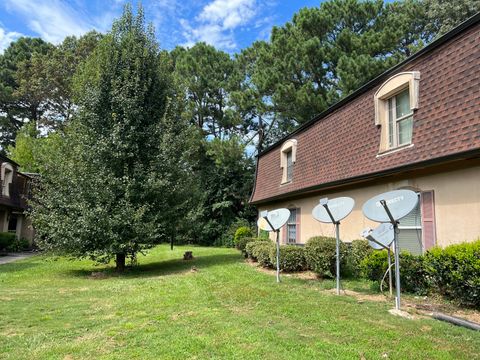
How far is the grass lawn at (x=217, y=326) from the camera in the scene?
12.1 ft

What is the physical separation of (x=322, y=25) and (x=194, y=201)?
16.9 metres

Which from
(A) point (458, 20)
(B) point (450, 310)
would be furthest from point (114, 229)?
(A) point (458, 20)

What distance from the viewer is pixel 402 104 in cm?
812

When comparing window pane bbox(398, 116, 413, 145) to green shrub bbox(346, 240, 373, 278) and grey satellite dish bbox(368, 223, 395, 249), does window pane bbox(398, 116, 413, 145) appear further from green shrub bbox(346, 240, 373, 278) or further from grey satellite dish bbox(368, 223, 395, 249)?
green shrub bbox(346, 240, 373, 278)

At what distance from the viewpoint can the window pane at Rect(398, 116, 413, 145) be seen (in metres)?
7.73

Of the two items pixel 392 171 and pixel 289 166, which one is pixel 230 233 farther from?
pixel 392 171

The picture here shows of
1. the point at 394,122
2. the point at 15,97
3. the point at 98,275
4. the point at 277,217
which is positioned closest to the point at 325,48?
the point at 394,122

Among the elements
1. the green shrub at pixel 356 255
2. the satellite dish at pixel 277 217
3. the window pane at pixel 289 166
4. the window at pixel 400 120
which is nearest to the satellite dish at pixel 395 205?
the green shrub at pixel 356 255

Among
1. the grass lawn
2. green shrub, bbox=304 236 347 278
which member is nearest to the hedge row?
green shrub, bbox=304 236 347 278

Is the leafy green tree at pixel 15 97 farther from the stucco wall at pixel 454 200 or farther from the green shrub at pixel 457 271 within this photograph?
the green shrub at pixel 457 271

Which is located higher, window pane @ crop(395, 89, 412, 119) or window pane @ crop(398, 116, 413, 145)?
window pane @ crop(395, 89, 412, 119)

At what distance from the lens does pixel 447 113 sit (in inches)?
257

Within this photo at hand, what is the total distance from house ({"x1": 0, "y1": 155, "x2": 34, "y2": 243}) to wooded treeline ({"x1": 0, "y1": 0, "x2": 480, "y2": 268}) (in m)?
2.19

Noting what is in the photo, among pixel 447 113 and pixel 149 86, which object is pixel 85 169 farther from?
pixel 447 113
